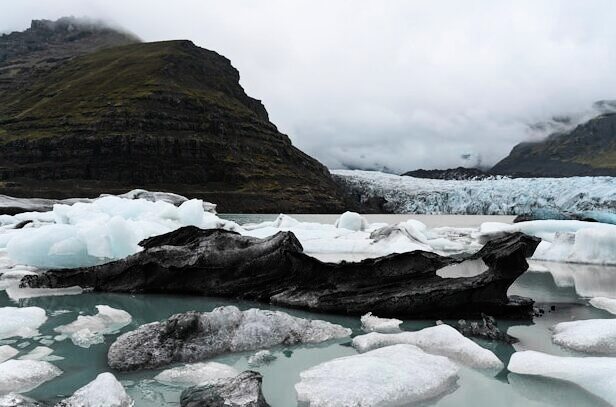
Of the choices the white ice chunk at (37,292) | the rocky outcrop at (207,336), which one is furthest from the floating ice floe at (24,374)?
the white ice chunk at (37,292)

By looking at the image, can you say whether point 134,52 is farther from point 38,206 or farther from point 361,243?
point 361,243

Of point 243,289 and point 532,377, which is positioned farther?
point 243,289

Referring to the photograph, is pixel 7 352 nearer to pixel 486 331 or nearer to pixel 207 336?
pixel 207 336

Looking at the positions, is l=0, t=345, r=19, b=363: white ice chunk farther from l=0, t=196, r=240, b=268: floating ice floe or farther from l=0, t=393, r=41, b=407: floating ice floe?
l=0, t=196, r=240, b=268: floating ice floe

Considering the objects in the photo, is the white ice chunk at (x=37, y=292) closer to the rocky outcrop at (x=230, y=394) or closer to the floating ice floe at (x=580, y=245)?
the rocky outcrop at (x=230, y=394)

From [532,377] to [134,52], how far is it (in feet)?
557

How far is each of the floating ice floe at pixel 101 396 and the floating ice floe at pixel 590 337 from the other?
24.7 ft

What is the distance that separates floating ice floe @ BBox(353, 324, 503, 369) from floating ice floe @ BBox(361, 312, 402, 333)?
3.76 feet

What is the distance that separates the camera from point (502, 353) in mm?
8758

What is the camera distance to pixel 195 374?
7.20m

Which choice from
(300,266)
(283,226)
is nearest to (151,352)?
(300,266)

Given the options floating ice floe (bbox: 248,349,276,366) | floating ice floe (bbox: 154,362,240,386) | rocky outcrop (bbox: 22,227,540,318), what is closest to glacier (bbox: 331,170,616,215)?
rocky outcrop (bbox: 22,227,540,318)

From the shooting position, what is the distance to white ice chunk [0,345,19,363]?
800 cm

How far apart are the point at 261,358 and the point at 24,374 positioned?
11.2ft
